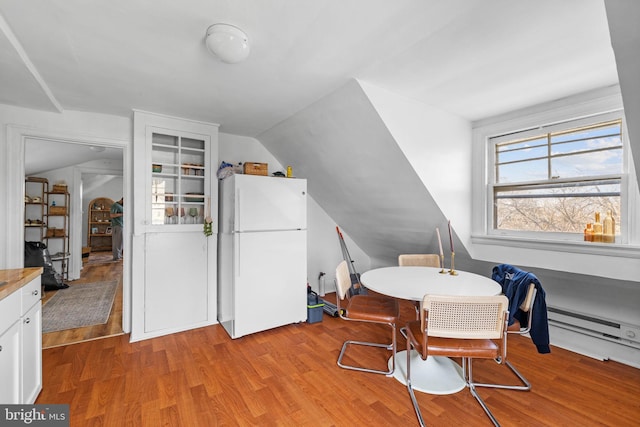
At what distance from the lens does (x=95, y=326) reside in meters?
3.24

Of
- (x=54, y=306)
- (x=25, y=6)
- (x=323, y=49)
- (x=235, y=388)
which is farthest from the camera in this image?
(x=54, y=306)

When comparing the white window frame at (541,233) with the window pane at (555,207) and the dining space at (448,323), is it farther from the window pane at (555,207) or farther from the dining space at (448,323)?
the dining space at (448,323)

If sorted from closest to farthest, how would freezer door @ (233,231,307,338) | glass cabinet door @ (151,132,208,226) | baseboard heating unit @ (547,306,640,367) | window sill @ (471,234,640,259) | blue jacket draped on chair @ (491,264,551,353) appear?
blue jacket draped on chair @ (491,264,551,353), window sill @ (471,234,640,259), baseboard heating unit @ (547,306,640,367), freezer door @ (233,231,307,338), glass cabinet door @ (151,132,208,226)

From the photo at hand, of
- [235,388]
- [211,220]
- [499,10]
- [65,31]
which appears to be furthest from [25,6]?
[235,388]

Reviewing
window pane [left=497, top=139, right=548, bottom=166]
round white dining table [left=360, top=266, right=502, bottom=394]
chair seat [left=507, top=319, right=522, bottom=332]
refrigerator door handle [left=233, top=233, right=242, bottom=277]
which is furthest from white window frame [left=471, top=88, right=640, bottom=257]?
refrigerator door handle [left=233, top=233, right=242, bottom=277]

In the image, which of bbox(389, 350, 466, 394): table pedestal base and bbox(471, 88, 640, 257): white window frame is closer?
bbox(389, 350, 466, 394): table pedestal base

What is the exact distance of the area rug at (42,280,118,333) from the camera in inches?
130

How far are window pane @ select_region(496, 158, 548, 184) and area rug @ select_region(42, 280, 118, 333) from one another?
482 cm

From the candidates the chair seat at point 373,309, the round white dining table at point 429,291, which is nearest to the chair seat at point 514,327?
the round white dining table at point 429,291

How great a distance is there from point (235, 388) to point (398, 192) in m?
2.29

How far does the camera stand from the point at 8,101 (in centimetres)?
249

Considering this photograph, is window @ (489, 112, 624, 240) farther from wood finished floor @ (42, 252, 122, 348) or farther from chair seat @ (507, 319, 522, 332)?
wood finished floor @ (42, 252, 122, 348)

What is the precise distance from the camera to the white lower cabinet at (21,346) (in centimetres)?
151

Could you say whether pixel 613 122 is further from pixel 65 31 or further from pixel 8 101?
pixel 8 101
